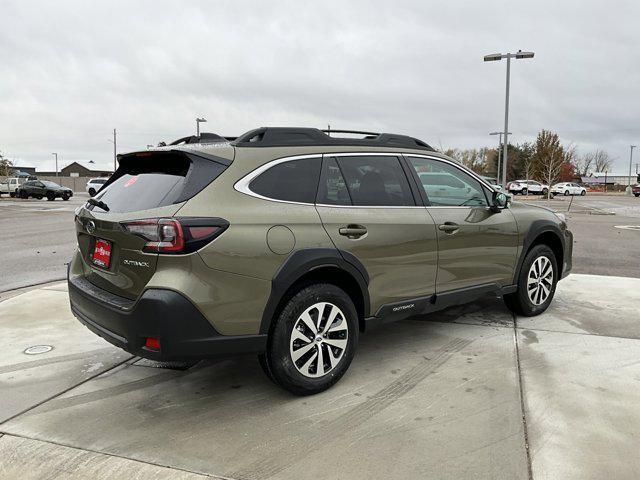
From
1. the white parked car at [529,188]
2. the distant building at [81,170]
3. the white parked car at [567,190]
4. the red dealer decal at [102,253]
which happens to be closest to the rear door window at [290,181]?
the red dealer decal at [102,253]

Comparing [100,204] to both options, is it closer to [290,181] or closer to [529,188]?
[290,181]

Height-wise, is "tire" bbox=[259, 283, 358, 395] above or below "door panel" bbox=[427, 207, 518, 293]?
below

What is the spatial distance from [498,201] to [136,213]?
10.6ft

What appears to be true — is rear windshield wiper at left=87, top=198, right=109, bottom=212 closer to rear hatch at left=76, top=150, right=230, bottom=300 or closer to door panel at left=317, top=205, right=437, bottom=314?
rear hatch at left=76, top=150, right=230, bottom=300

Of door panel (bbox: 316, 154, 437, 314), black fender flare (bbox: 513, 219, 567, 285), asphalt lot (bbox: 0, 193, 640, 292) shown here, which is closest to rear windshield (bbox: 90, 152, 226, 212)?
door panel (bbox: 316, 154, 437, 314)

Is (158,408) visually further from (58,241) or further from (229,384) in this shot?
(58,241)

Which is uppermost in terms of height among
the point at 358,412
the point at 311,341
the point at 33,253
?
the point at 311,341

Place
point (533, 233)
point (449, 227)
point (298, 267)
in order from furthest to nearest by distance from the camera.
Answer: point (533, 233) < point (449, 227) < point (298, 267)

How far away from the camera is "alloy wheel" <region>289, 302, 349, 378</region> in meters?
3.39

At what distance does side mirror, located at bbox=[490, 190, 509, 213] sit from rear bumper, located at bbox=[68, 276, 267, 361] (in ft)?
8.71

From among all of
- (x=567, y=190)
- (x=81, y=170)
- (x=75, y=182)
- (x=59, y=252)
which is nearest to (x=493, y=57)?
(x=59, y=252)

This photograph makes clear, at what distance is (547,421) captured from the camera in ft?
10.4

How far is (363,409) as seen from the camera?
11.0 feet

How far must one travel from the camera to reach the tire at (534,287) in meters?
5.19
